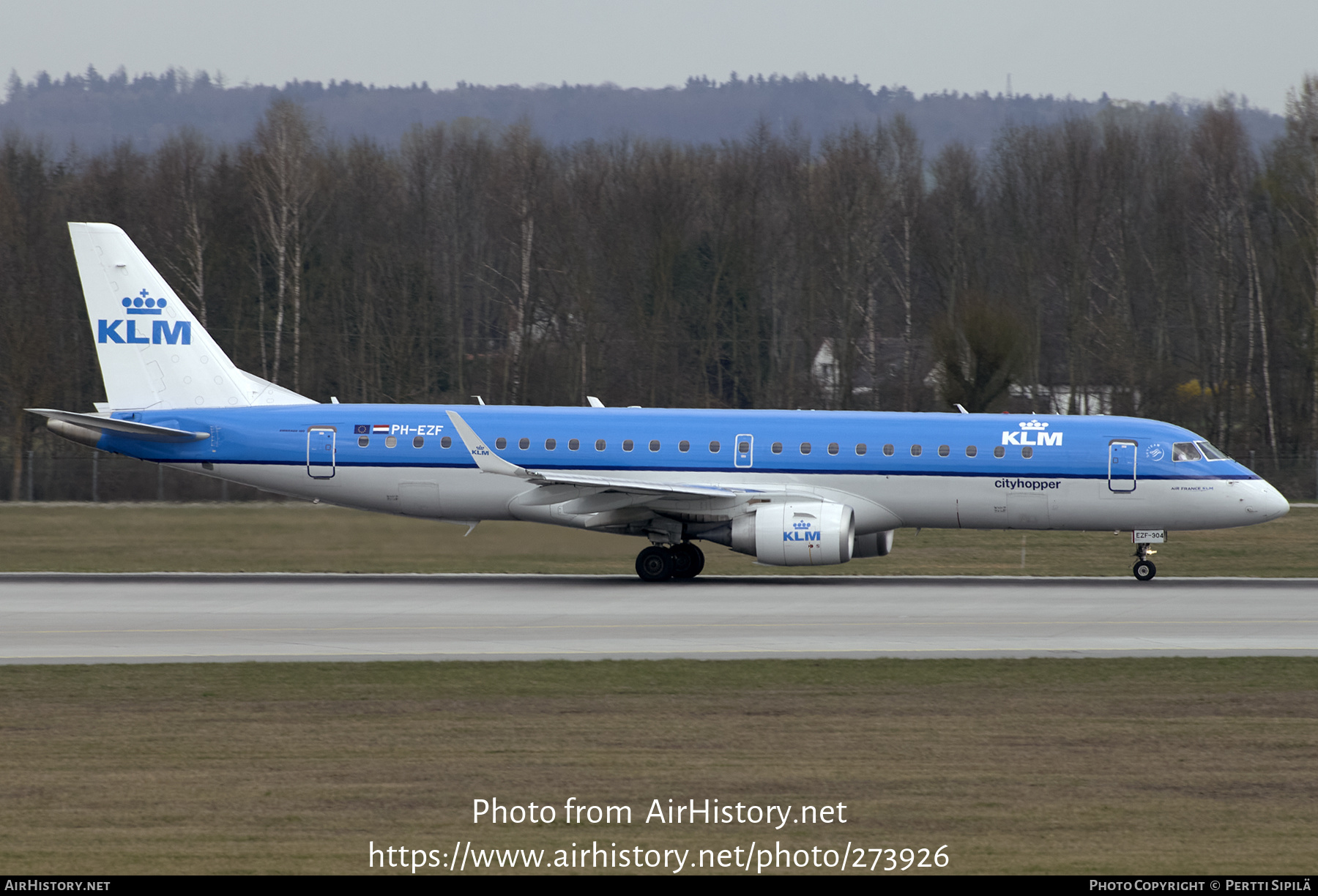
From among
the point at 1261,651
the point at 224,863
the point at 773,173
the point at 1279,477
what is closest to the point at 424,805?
the point at 224,863

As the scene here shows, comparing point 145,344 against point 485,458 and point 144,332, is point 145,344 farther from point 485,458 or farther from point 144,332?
point 485,458

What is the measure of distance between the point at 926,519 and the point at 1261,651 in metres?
10.0

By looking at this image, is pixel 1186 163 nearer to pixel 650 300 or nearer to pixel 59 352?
pixel 650 300

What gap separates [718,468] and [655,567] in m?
2.31

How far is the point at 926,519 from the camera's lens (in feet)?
94.6

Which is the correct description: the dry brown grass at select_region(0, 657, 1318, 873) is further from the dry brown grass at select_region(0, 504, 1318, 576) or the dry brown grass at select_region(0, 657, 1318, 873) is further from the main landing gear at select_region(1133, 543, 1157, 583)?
the dry brown grass at select_region(0, 504, 1318, 576)

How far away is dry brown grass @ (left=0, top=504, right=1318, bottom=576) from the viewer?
29516mm

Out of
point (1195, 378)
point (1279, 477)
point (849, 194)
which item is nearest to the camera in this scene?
point (1279, 477)

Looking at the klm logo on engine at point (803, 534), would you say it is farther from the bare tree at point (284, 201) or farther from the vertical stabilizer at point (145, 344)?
the bare tree at point (284, 201)

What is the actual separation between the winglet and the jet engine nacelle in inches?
176

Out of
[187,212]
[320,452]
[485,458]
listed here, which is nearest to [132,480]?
[320,452]

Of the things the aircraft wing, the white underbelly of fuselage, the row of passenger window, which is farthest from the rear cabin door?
the aircraft wing

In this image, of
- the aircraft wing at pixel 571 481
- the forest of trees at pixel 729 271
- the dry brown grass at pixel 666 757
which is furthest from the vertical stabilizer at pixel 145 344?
the forest of trees at pixel 729 271

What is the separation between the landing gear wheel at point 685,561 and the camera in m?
29.2
